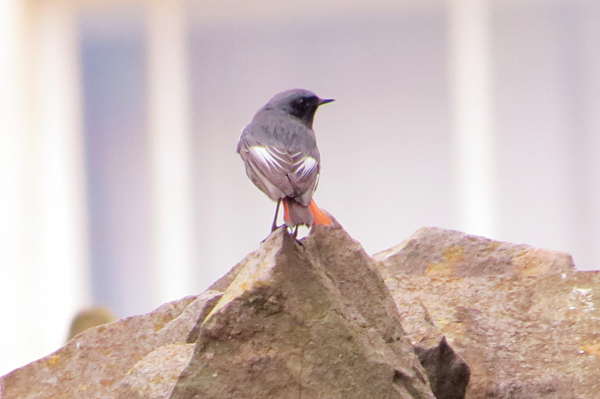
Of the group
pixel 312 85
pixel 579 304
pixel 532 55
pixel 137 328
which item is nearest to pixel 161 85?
pixel 312 85

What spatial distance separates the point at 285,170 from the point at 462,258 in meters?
1.43

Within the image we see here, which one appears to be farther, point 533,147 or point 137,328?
point 533,147

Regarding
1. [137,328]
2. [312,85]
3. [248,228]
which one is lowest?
[248,228]

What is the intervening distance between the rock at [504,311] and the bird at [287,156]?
0.78 meters

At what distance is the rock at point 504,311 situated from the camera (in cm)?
420

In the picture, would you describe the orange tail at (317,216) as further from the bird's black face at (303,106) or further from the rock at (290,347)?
the bird's black face at (303,106)

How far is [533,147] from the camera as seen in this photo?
10.8m

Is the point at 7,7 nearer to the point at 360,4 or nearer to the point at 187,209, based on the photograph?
the point at 187,209

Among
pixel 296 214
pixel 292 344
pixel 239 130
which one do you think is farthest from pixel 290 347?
pixel 239 130

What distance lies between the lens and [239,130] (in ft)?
35.9

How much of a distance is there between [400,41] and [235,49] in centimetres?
185

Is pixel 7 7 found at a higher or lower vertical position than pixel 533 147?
higher

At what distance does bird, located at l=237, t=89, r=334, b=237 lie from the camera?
3.85 metres

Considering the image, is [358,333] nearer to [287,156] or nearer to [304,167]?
[304,167]
